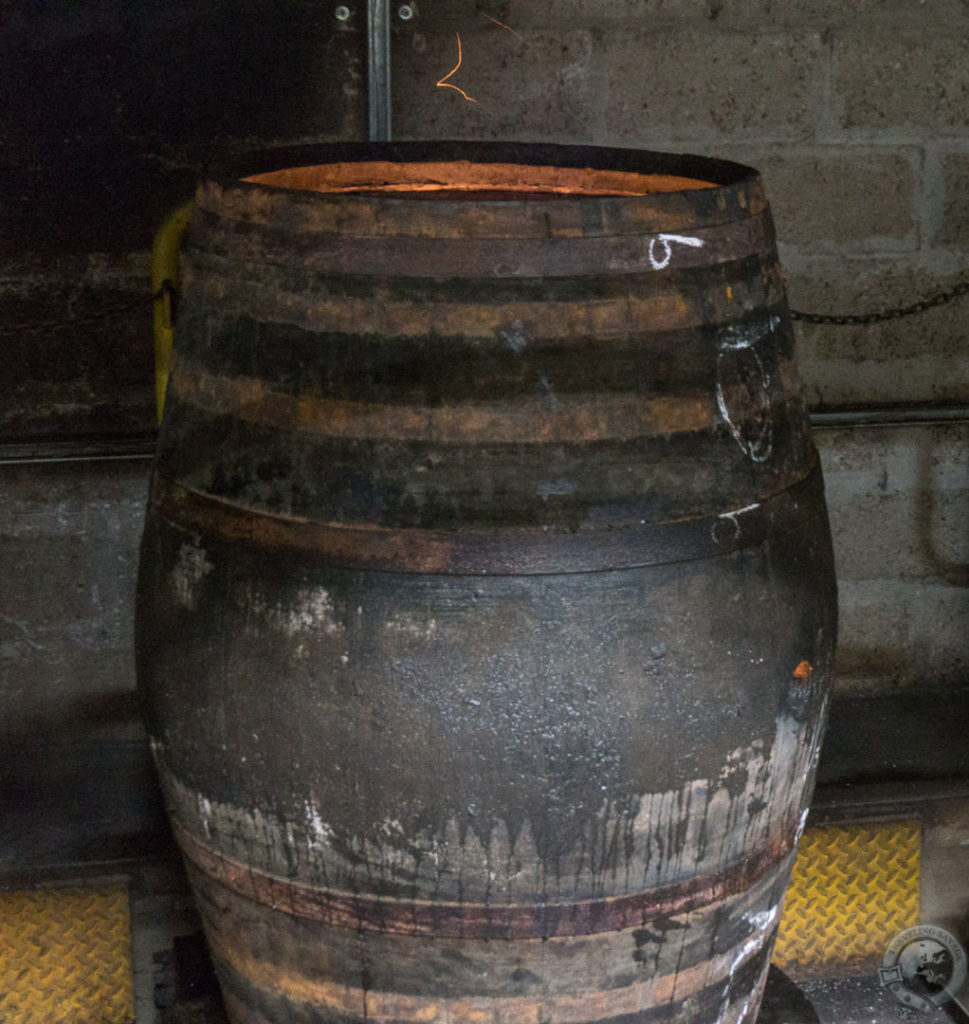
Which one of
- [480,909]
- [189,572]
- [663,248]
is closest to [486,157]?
[663,248]

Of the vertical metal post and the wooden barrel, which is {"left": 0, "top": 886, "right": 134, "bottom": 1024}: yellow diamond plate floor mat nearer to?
the wooden barrel

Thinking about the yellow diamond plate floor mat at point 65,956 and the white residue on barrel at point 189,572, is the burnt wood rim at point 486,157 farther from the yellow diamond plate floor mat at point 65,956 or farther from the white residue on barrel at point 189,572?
the yellow diamond plate floor mat at point 65,956

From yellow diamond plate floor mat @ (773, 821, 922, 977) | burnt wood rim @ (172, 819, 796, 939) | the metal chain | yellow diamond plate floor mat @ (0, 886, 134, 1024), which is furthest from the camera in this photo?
the metal chain

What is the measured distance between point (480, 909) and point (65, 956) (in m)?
1.13

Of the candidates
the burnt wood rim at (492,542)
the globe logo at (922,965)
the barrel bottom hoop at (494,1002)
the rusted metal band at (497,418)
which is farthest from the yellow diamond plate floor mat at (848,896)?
the rusted metal band at (497,418)

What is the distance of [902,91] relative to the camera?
2824mm

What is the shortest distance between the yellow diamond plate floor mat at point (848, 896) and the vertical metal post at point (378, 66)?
1534 millimetres

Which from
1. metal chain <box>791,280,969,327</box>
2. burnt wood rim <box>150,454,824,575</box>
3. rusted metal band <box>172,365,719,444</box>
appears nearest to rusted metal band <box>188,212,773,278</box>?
rusted metal band <box>172,365,719,444</box>

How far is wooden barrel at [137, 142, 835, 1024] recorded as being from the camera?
5.19 ft

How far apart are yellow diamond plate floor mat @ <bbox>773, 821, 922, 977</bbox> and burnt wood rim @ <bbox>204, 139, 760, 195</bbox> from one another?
1.31 meters

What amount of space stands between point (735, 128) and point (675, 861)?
5.32ft

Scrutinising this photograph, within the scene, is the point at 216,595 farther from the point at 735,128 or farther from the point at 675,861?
the point at 735,128

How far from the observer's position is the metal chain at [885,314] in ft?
9.37

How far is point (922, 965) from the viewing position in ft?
9.24
